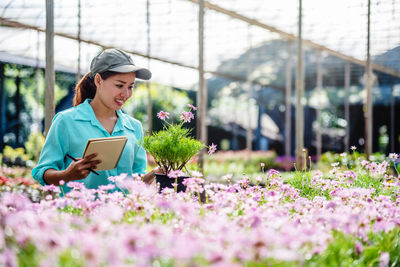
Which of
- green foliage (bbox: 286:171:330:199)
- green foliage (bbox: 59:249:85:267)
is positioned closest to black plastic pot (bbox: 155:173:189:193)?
green foliage (bbox: 286:171:330:199)

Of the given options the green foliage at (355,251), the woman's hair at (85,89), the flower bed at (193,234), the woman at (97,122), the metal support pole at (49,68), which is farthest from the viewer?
the metal support pole at (49,68)

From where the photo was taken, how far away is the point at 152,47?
12.0m

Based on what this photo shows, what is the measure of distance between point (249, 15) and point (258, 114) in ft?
36.6

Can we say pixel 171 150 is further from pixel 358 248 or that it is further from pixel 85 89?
pixel 358 248

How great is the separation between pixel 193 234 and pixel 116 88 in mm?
1539

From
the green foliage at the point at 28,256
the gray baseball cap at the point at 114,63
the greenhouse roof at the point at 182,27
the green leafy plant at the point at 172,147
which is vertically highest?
the greenhouse roof at the point at 182,27

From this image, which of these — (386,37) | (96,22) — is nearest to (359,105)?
(386,37)

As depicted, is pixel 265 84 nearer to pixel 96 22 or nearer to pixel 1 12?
pixel 96 22

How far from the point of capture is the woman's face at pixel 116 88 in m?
2.70

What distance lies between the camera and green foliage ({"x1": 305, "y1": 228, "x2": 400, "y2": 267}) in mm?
1449

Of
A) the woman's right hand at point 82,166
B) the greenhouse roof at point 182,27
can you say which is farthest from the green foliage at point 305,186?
the greenhouse roof at point 182,27

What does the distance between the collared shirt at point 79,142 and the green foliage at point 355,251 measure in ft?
4.62

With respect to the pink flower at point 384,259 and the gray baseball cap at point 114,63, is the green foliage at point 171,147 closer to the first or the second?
the gray baseball cap at point 114,63

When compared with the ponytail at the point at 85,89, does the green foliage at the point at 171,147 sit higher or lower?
lower
